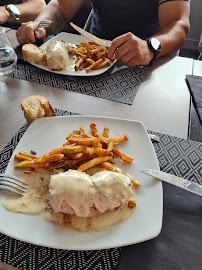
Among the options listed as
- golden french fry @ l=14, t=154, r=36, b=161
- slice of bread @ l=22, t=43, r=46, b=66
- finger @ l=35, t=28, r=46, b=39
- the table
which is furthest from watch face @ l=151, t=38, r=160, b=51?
golden french fry @ l=14, t=154, r=36, b=161

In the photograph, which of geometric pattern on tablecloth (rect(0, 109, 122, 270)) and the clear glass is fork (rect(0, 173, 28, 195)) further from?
the clear glass

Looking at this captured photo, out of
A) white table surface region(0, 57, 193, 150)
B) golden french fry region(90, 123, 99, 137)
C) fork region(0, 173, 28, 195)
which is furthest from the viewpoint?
white table surface region(0, 57, 193, 150)

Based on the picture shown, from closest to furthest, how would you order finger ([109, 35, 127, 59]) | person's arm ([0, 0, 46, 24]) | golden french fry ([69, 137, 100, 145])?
1. golden french fry ([69, 137, 100, 145])
2. finger ([109, 35, 127, 59])
3. person's arm ([0, 0, 46, 24])

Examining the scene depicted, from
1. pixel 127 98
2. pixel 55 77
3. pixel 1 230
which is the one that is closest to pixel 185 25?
pixel 127 98

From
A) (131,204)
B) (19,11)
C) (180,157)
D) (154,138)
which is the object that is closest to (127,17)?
(19,11)

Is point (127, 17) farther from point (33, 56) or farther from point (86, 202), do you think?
point (86, 202)

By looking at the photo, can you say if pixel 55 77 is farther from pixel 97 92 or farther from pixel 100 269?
pixel 100 269
